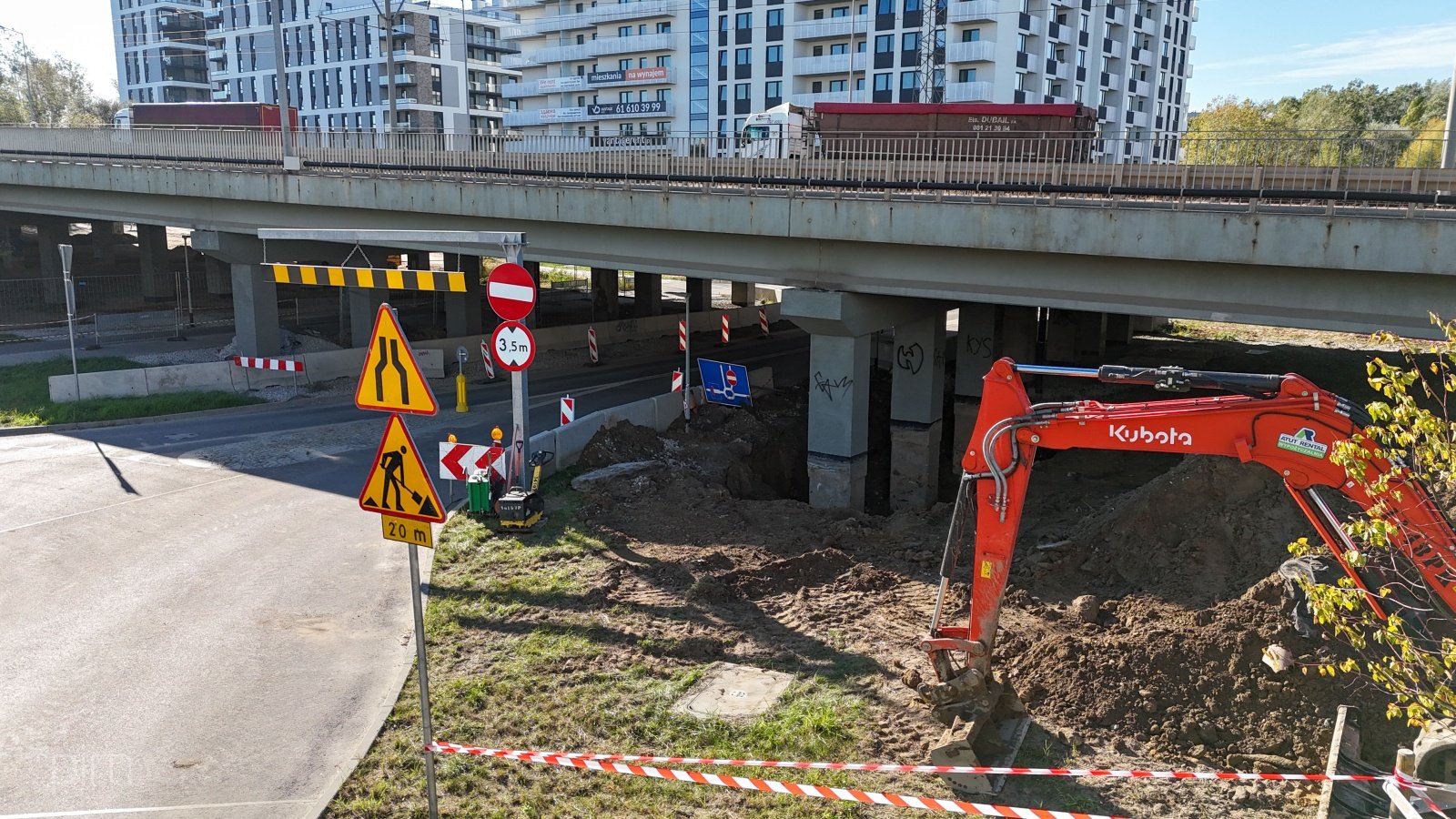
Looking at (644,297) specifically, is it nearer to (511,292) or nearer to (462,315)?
(462,315)

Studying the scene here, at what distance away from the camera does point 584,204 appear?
21.5 m

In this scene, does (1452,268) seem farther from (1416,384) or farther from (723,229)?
(723,229)

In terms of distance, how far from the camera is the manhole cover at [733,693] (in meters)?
9.20

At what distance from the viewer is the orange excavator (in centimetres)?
759

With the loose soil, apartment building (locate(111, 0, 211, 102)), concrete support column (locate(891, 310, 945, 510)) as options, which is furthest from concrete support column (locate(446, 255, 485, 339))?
apartment building (locate(111, 0, 211, 102))

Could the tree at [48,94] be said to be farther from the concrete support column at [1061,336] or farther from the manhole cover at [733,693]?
the manhole cover at [733,693]

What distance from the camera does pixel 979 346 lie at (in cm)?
2511

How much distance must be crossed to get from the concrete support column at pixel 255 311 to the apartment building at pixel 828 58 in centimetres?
2277

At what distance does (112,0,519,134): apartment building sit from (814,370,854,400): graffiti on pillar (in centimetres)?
6917

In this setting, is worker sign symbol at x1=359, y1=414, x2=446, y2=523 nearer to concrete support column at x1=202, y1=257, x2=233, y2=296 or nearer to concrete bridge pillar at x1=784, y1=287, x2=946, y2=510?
concrete bridge pillar at x1=784, y1=287, x2=946, y2=510

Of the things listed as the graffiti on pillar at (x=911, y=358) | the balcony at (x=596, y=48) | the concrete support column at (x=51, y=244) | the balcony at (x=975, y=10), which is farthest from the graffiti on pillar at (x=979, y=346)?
Result: the balcony at (x=596, y=48)

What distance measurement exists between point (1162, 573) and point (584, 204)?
13.9m

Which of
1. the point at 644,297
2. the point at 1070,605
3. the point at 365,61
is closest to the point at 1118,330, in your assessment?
the point at 644,297

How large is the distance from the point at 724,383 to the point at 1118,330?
2172 cm
